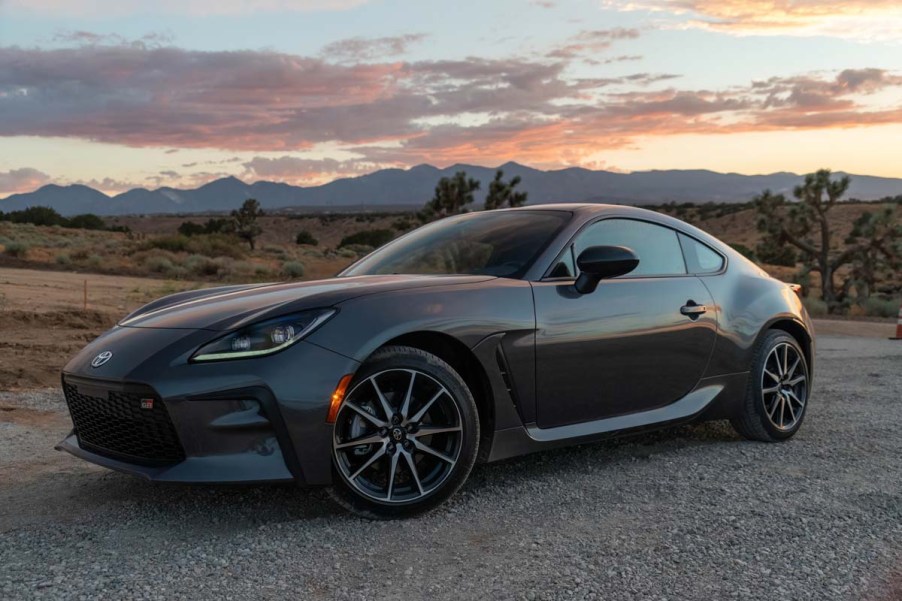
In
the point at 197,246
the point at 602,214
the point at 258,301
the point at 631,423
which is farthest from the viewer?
the point at 197,246

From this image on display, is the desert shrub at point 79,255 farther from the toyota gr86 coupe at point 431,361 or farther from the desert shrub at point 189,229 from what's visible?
the desert shrub at point 189,229

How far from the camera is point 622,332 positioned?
15.7ft

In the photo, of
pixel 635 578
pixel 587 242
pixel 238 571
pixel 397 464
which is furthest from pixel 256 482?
pixel 587 242

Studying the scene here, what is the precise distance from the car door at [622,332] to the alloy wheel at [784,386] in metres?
0.72

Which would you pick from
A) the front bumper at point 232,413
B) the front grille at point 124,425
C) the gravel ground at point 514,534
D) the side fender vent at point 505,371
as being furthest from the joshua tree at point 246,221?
the front bumper at point 232,413

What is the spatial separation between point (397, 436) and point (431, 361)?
1.24ft

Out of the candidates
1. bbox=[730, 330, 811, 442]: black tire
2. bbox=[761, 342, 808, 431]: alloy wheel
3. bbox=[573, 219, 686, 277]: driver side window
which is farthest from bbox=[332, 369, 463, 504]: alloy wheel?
bbox=[761, 342, 808, 431]: alloy wheel

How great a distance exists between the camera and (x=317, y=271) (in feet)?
120

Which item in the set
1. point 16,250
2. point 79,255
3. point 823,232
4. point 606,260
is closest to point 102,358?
point 606,260

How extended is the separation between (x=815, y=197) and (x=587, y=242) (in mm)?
30960

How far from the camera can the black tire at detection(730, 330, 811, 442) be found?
5652 mm

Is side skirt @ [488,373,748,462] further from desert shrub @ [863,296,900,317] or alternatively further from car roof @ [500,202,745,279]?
desert shrub @ [863,296,900,317]

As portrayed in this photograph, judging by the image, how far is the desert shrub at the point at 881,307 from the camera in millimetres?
27675

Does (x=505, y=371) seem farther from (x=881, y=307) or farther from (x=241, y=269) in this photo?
(x=241, y=269)
